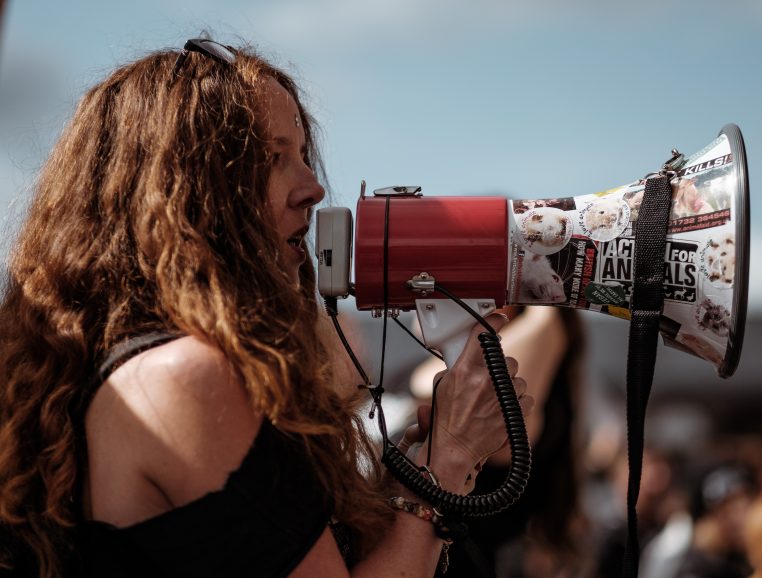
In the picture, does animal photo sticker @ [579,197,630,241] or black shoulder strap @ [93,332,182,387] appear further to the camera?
animal photo sticker @ [579,197,630,241]

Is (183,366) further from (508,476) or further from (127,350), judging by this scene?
(508,476)

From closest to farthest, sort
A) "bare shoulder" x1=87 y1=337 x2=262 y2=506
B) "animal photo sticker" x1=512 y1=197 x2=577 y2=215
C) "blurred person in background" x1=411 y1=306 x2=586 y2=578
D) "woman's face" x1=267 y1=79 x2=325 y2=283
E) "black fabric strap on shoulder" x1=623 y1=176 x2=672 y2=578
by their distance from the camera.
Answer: "bare shoulder" x1=87 y1=337 x2=262 y2=506, "woman's face" x1=267 y1=79 x2=325 y2=283, "black fabric strap on shoulder" x1=623 y1=176 x2=672 y2=578, "animal photo sticker" x1=512 y1=197 x2=577 y2=215, "blurred person in background" x1=411 y1=306 x2=586 y2=578

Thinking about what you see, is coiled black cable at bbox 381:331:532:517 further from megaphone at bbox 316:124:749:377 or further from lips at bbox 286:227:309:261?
lips at bbox 286:227:309:261

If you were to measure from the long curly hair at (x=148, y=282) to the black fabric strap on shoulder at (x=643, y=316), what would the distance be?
597mm

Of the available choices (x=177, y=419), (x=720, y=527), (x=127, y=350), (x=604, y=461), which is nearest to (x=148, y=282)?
(x=127, y=350)

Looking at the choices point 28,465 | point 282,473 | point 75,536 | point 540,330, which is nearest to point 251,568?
point 282,473

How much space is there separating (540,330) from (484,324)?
3.84ft

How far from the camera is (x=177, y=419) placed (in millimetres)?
1534

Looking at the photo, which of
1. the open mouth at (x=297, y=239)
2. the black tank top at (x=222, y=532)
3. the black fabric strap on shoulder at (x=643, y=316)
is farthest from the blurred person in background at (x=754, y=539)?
the black tank top at (x=222, y=532)

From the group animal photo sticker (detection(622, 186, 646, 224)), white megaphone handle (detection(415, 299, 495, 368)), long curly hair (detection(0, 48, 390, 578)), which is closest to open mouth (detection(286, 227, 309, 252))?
long curly hair (detection(0, 48, 390, 578))

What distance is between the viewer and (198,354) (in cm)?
158

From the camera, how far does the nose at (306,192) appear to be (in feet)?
6.51

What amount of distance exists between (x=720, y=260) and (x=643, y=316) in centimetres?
21

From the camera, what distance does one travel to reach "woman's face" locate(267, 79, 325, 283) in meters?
1.96
